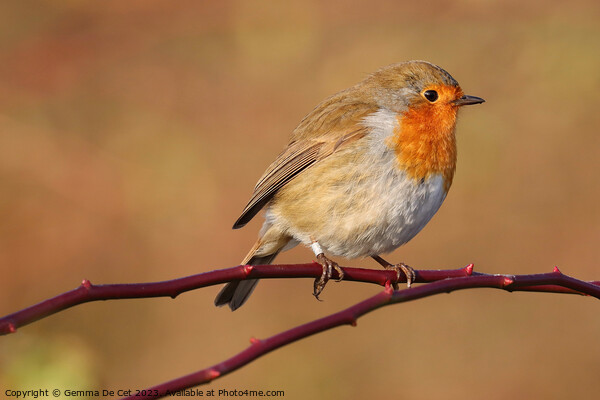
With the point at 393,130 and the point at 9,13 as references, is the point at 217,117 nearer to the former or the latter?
the point at 9,13

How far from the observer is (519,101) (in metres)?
5.93

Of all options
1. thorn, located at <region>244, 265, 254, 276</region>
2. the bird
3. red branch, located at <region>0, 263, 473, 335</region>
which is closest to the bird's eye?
the bird

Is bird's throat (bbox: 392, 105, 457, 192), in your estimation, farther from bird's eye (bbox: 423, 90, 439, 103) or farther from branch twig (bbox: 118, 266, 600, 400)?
branch twig (bbox: 118, 266, 600, 400)

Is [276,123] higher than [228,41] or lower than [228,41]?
lower

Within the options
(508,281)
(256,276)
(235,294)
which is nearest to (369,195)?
(235,294)

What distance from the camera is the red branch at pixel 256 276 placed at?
4.22 ft

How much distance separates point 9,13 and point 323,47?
256cm

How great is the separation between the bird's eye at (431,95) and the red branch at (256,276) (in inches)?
65.2

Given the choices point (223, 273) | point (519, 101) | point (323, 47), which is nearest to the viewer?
point (223, 273)

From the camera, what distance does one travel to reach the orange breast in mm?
A: 3088

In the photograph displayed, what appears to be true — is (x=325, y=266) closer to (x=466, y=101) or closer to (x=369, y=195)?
(x=369, y=195)

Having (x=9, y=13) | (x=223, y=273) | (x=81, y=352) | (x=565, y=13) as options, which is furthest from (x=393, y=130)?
(x=9, y=13)

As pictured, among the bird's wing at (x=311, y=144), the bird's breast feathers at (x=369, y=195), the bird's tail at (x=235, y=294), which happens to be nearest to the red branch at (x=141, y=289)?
the bird's breast feathers at (x=369, y=195)

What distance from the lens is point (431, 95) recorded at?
3.40 m
